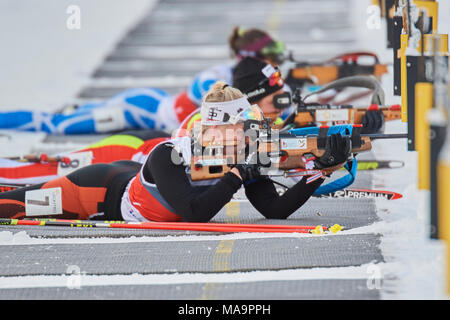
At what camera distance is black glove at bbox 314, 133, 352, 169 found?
209 inches

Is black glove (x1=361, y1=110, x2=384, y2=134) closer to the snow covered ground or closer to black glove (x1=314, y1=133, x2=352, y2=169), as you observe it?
the snow covered ground

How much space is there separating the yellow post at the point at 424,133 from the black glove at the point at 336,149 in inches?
32.3

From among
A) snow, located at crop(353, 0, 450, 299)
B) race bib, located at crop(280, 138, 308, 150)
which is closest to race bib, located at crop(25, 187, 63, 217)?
race bib, located at crop(280, 138, 308, 150)

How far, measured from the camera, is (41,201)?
19.8ft

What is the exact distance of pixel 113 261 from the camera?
195 inches

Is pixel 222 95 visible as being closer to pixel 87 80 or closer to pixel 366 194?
pixel 366 194

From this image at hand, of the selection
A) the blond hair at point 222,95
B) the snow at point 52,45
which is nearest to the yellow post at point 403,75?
the blond hair at point 222,95

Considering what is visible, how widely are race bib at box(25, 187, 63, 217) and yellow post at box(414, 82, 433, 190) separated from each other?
2.61 m

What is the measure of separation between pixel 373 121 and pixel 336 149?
159 centimetres

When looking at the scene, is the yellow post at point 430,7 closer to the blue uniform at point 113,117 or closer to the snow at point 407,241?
the snow at point 407,241

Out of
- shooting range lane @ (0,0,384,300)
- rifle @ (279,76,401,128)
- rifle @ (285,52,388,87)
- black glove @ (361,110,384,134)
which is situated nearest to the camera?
shooting range lane @ (0,0,384,300)

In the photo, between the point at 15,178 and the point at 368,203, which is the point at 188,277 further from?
the point at 15,178
